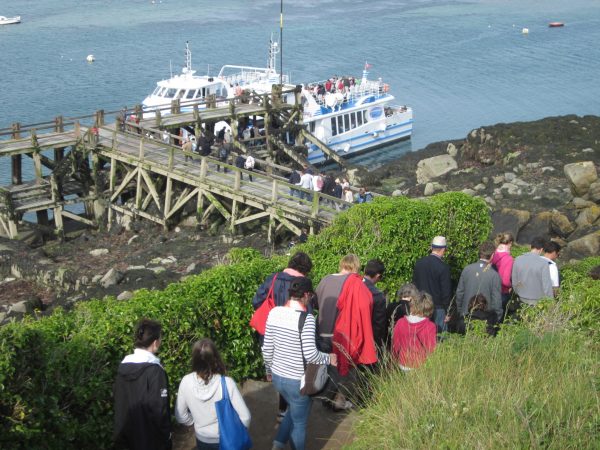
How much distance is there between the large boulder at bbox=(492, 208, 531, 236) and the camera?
907 inches

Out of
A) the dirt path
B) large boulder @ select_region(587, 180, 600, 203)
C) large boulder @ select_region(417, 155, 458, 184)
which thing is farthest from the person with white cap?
large boulder @ select_region(417, 155, 458, 184)

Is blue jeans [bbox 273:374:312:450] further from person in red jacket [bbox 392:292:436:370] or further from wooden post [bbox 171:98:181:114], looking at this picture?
wooden post [bbox 171:98:181:114]

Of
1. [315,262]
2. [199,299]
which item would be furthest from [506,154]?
[199,299]

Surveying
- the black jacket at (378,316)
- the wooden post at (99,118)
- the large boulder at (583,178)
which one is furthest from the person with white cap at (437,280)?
the wooden post at (99,118)

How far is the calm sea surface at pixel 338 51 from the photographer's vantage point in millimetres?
58062

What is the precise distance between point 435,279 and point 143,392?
4.91 meters

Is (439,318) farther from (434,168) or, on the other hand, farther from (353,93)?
(353,93)

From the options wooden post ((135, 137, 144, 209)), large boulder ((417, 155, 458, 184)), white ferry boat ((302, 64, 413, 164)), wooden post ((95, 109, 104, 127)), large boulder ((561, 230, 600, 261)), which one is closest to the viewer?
large boulder ((561, 230, 600, 261))

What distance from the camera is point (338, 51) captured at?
73250 millimetres

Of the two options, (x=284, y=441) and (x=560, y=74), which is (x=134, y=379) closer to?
(x=284, y=441)

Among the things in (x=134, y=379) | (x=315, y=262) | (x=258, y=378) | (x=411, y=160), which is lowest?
(x=411, y=160)

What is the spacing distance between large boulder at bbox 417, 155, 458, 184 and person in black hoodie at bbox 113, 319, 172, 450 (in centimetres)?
3173

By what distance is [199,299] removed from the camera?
30.5ft

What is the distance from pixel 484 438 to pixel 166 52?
69043 millimetres
